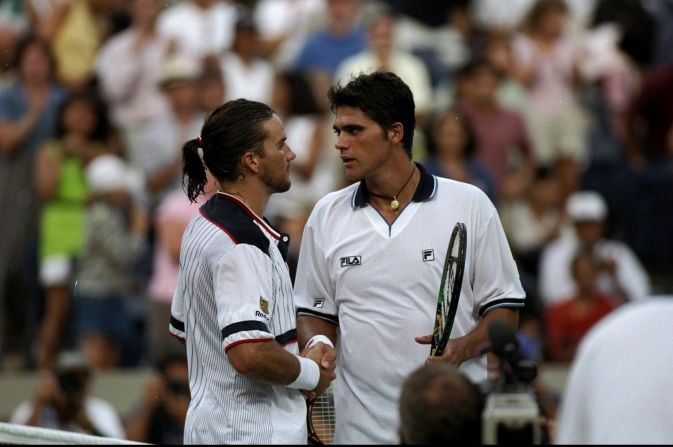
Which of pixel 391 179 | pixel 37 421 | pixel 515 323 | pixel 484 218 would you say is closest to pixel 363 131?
pixel 391 179

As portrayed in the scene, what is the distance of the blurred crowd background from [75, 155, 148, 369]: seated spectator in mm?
16

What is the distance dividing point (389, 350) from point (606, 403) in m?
1.90

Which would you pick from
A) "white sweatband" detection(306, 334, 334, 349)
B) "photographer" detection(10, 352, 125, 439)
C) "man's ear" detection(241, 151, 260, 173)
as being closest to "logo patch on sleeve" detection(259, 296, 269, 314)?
"white sweatband" detection(306, 334, 334, 349)

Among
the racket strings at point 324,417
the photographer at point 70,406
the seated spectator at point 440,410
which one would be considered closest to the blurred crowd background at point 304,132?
the photographer at point 70,406

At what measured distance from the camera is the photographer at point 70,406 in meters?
9.34

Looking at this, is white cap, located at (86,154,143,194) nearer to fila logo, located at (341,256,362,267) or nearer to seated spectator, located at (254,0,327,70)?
seated spectator, located at (254,0,327,70)

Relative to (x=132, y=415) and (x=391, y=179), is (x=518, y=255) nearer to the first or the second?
(x=132, y=415)

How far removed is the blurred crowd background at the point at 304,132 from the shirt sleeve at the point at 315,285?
13.7 ft

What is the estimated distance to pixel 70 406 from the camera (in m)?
9.39

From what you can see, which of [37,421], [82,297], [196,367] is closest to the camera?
[196,367]

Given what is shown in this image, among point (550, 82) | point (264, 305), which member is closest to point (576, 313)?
point (550, 82)

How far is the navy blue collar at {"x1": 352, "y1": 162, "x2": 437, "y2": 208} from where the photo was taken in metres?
5.52

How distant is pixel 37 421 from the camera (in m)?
9.51

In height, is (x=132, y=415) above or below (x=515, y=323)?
below
